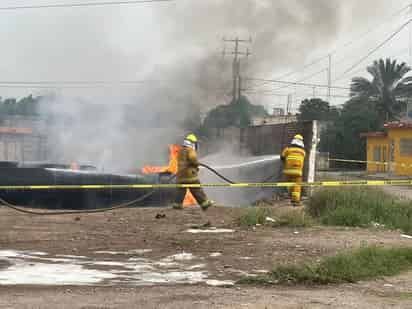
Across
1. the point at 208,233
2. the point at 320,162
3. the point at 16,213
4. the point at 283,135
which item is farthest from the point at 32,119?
the point at 320,162

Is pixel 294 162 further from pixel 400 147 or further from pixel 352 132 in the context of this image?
pixel 352 132

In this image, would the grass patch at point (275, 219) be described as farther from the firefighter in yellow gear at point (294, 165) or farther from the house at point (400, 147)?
the house at point (400, 147)

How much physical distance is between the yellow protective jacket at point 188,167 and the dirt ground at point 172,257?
59 cm

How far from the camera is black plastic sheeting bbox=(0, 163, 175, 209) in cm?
1217

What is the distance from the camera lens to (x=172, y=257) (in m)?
7.24

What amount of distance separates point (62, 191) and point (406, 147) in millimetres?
25711

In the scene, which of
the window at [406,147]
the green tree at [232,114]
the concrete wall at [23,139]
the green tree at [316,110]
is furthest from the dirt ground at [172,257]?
the green tree at [316,110]

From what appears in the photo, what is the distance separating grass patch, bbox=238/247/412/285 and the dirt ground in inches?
6.1

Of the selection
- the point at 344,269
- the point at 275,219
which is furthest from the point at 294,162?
the point at 344,269

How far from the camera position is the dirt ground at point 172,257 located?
5.27 m

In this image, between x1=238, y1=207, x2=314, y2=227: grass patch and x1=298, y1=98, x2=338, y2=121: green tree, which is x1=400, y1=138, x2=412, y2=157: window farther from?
x1=238, y1=207, x2=314, y2=227: grass patch

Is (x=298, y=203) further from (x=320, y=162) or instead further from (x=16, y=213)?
(x=320, y=162)

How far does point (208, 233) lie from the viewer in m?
9.01

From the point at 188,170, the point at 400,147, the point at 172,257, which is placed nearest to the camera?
the point at 172,257
